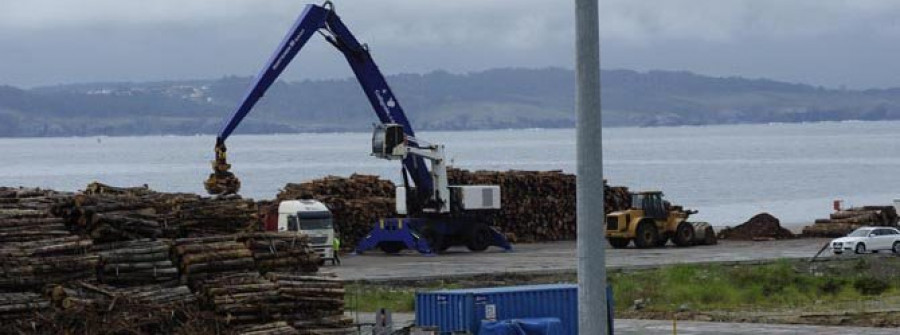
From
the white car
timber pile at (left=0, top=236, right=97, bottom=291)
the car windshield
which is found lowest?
timber pile at (left=0, top=236, right=97, bottom=291)

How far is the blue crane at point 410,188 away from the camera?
62281 mm

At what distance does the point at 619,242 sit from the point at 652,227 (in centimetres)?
148

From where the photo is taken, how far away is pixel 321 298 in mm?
34312

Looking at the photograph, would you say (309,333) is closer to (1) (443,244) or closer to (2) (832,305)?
(2) (832,305)

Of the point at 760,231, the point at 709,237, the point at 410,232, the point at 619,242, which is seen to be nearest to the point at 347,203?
the point at 410,232

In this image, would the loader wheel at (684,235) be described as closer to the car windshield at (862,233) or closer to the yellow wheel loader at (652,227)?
the yellow wheel loader at (652,227)

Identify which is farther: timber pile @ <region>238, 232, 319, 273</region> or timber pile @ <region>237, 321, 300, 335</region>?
timber pile @ <region>238, 232, 319, 273</region>

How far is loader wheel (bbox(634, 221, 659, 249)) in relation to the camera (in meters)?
67.8

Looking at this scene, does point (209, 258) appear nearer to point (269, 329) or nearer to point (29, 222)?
point (269, 329)

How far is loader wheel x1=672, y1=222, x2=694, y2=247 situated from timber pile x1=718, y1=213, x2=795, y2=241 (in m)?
4.65

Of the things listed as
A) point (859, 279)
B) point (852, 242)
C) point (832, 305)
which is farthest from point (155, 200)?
point (852, 242)

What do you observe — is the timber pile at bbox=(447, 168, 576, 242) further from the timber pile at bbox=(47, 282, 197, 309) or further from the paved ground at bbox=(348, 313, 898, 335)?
the timber pile at bbox=(47, 282, 197, 309)

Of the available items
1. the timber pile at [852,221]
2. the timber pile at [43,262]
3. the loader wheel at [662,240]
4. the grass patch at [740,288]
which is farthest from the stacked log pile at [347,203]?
the timber pile at [43,262]

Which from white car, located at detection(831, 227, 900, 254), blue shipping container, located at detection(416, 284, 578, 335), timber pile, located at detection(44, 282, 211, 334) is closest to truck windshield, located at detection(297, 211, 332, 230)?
white car, located at detection(831, 227, 900, 254)
